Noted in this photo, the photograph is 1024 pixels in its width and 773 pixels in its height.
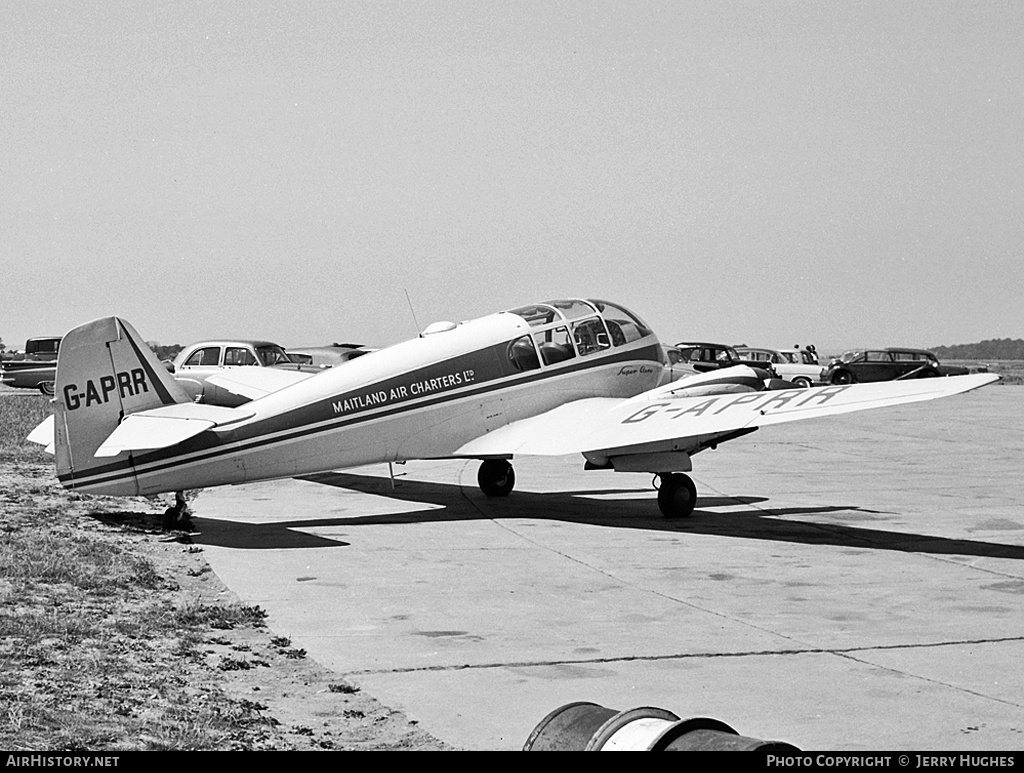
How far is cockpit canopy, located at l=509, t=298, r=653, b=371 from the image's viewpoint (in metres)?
17.6

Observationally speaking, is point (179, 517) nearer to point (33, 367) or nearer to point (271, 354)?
point (271, 354)

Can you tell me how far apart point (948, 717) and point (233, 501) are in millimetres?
A: 13173

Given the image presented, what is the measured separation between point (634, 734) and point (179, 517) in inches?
488

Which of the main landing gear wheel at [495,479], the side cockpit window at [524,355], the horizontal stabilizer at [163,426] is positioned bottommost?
the main landing gear wheel at [495,479]

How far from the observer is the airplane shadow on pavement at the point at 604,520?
14.0 m

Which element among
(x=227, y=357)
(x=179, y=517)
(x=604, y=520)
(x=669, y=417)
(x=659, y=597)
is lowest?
(x=659, y=597)

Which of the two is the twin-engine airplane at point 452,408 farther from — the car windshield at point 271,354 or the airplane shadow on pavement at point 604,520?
the car windshield at point 271,354

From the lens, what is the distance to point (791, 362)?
63938 mm

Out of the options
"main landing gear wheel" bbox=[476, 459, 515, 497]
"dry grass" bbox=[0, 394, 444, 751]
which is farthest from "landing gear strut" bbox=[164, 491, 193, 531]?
"main landing gear wheel" bbox=[476, 459, 515, 497]

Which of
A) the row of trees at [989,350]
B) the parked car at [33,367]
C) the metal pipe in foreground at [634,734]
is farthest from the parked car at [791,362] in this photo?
the row of trees at [989,350]

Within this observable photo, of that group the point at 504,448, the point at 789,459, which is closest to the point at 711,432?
the point at 504,448

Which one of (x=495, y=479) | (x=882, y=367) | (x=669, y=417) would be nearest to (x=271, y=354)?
(x=495, y=479)

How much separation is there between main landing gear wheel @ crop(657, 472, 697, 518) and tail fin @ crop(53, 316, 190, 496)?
6.82 m

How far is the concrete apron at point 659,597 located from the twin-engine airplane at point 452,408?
3.10ft
